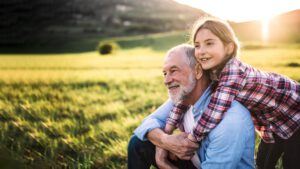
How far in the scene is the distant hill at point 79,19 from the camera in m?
75.5

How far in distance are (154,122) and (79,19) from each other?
112694 mm

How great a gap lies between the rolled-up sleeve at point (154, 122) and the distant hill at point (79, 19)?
4744 centimetres

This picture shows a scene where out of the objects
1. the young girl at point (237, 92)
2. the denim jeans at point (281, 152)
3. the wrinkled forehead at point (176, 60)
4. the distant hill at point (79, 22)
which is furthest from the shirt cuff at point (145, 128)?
the distant hill at point (79, 22)

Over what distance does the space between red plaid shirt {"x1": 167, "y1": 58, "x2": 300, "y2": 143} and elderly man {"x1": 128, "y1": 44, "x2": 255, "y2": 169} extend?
8 cm

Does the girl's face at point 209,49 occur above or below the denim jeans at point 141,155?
above

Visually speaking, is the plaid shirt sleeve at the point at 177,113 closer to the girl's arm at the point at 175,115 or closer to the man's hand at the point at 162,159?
the girl's arm at the point at 175,115

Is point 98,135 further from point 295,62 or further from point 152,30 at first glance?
point 152,30

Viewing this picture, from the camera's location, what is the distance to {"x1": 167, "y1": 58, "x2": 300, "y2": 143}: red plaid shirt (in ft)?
9.02

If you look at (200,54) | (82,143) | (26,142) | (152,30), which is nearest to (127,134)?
(82,143)

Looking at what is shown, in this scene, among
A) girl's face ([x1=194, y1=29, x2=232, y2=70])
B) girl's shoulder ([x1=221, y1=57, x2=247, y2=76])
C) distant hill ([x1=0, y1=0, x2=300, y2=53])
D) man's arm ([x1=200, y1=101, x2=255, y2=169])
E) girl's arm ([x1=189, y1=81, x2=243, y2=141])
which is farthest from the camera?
distant hill ([x1=0, y1=0, x2=300, y2=53])

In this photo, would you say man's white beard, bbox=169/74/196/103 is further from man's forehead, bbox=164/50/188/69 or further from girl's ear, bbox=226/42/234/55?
girl's ear, bbox=226/42/234/55

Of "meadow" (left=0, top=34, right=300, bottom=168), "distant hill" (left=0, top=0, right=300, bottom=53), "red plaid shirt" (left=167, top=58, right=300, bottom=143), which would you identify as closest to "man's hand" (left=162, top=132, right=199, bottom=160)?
"red plaid shirt" (left=167, top=58, right=300, bottom=143)

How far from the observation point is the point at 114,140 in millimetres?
4645

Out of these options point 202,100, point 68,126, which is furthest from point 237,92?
point 68,126
